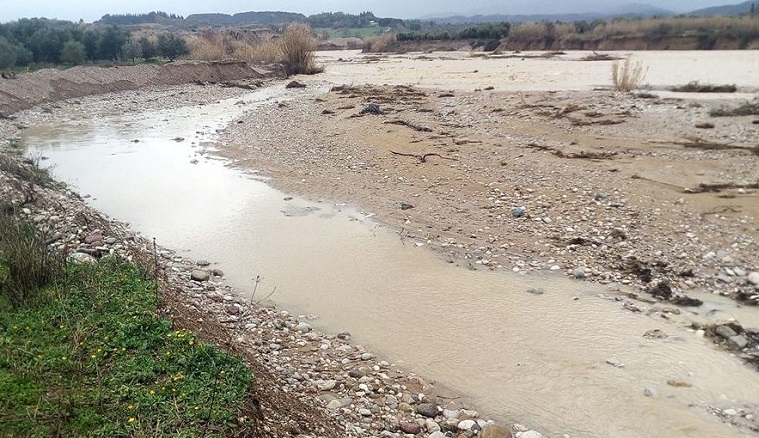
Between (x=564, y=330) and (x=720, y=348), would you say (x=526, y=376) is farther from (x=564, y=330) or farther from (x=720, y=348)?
(x=720, y=348)

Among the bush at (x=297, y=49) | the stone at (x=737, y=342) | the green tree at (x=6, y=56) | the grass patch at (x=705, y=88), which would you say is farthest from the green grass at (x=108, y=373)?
the bush at (x=297, y=49)

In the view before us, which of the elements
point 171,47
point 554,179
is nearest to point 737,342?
point 554,179

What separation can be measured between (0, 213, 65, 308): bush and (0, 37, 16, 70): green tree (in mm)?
29839

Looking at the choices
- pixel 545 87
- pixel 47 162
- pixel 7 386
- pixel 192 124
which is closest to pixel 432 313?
pixel 7 386

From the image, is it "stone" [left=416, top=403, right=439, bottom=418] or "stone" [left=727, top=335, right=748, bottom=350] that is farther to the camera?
"stone" [left=727, top=335, right=748, bottom=350]

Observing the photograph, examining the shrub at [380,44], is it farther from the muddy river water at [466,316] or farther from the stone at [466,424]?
the stone at [466,424]

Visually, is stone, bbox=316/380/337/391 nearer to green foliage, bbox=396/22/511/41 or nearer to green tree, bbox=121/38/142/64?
green tree, bbox=121/38/142/64

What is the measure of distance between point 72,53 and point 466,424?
3781 centimetres

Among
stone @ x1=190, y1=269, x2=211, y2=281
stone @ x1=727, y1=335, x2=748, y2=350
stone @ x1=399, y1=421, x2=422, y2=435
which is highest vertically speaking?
stone @ x1=190, y1=269, x2=211, y2=281

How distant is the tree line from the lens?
32425mm

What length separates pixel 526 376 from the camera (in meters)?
5.21

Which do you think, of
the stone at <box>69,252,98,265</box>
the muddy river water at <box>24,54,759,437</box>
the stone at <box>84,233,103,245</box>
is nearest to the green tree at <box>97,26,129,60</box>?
the muddy river water at <box>24,54,759,437</box>

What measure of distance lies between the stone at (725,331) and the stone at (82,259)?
22.7ft

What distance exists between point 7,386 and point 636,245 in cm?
750
